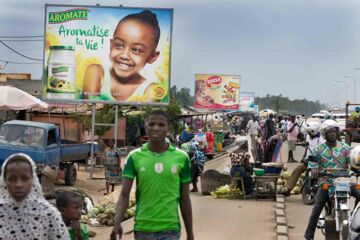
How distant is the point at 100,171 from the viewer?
27469mm

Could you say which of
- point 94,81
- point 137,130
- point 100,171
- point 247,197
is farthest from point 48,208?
point 137,130

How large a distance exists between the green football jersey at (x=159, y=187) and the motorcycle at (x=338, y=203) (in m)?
3.15

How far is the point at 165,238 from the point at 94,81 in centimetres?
1940

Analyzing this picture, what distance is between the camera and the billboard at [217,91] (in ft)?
175

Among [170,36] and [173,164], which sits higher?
[170,36]

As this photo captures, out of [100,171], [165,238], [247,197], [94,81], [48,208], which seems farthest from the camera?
[100,171]

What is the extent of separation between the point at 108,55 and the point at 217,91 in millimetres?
30469

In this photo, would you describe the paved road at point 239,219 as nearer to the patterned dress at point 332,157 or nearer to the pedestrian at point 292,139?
the patterned dress at point 332,157

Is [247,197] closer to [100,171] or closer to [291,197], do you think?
[291,197]

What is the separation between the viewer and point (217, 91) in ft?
179

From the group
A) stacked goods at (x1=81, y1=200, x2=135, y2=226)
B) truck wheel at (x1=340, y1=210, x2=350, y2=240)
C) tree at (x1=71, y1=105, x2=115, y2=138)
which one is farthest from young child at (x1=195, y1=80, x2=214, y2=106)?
truck wheel at (x1=340, y1=210, x2=350, y2=240)

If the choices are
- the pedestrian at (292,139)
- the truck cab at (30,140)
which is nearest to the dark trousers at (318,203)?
Answer: the truck cab at (30,140)

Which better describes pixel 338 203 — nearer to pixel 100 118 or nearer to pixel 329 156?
pixel 329 156

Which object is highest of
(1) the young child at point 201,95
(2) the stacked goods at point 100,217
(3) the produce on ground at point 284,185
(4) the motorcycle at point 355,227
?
(1) the young child at point 201,95
